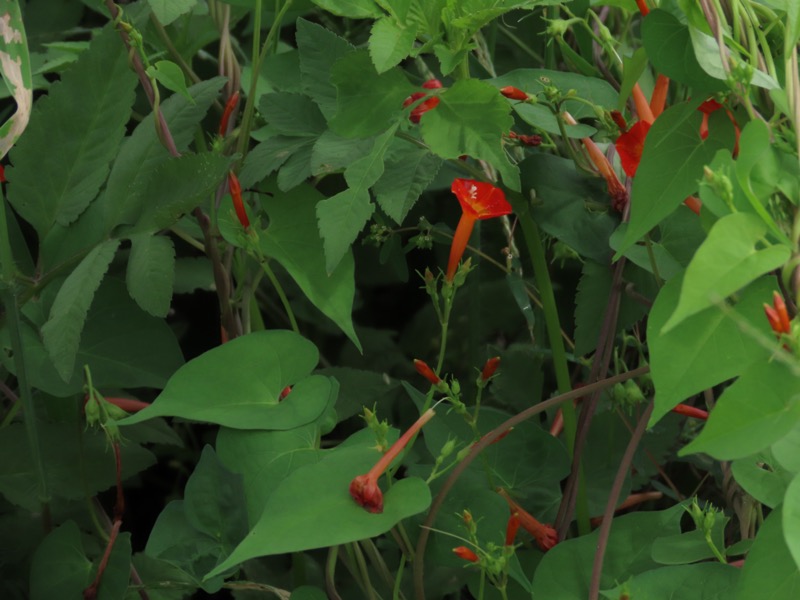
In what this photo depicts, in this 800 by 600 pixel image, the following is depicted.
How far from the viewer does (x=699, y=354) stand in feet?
1.45

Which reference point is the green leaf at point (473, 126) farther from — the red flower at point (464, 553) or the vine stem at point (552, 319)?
the red flower at point (464, 553)

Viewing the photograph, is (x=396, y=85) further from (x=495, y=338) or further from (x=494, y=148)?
(x=495, y=338)

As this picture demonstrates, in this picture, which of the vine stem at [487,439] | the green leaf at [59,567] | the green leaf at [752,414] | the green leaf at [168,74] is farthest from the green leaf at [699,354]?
the green leaf at [59,567]

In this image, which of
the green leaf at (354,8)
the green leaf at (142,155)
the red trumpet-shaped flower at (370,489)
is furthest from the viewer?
the green leaf at (142,155)

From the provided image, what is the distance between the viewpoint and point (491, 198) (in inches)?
25.5

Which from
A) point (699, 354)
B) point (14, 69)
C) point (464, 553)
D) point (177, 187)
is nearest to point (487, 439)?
point (464, 553)

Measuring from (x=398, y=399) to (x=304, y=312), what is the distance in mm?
150

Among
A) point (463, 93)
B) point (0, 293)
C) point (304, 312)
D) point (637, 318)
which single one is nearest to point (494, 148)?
point (463, 93)

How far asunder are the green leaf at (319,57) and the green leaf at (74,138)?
0.41ft

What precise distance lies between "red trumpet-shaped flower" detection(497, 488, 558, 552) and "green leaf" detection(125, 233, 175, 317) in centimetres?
25

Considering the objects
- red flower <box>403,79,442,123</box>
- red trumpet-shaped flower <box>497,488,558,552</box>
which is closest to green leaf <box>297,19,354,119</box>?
red flower <box>403,79,442,123</box>

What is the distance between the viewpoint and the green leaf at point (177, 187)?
638 mm

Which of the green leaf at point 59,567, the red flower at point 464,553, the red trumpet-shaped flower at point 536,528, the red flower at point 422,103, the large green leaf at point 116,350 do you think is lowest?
the green leaf at point 59,567

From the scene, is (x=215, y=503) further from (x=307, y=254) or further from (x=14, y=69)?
(x=14, y=69)
